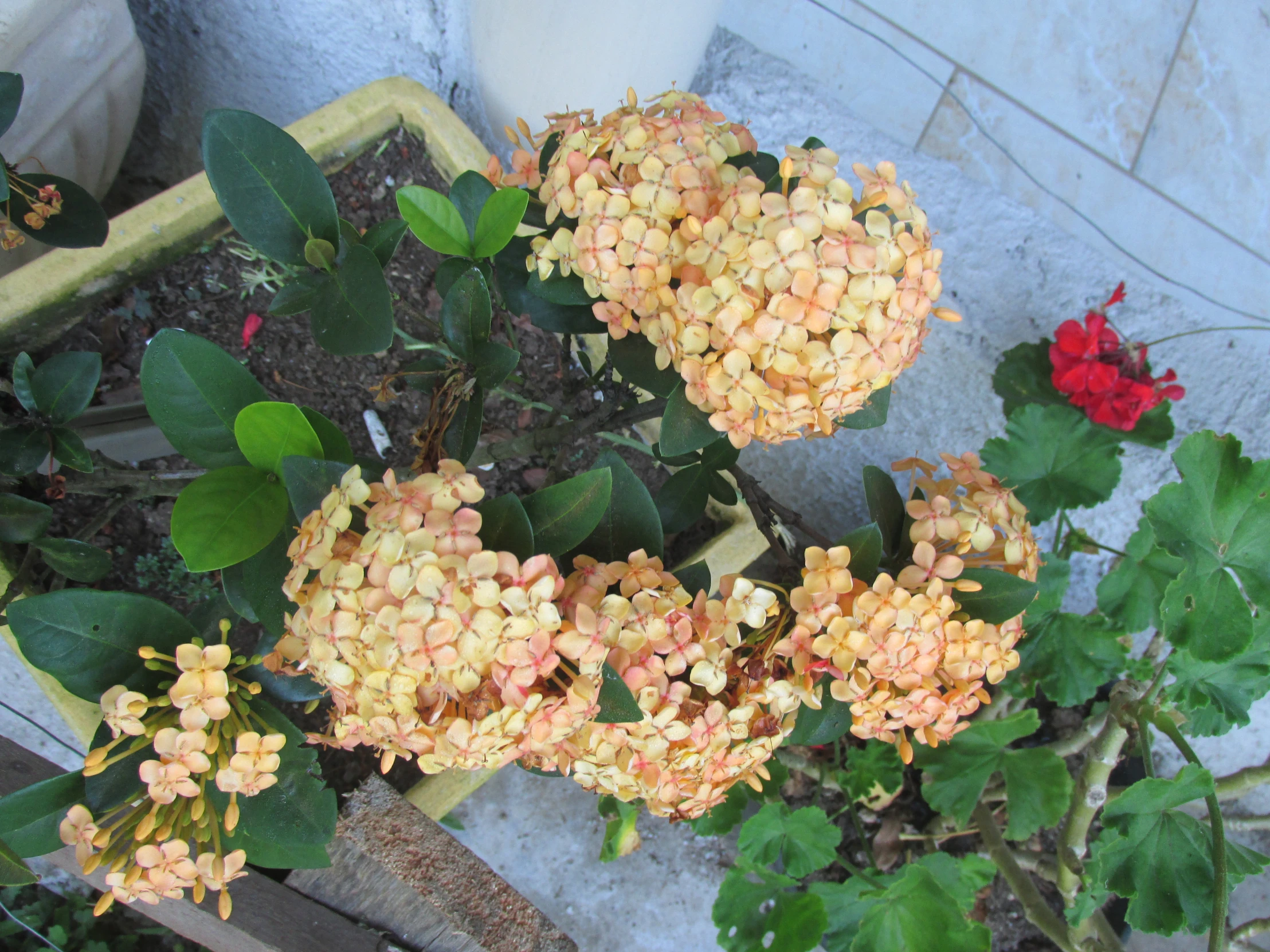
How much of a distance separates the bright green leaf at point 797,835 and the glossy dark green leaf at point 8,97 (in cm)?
125

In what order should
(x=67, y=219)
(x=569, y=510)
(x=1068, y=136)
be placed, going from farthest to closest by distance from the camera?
(x=1068, y=136) → (x=67, y=219) → (x=569, y=510)

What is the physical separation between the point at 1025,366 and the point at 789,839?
907 millimetres

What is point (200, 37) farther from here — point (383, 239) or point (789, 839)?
point (789, 839)

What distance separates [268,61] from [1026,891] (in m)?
1.79

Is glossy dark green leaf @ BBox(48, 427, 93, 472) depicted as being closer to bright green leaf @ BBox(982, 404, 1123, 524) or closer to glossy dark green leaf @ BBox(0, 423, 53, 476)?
glossy dark green leaf @ BBox(0, 423, 53, 476)

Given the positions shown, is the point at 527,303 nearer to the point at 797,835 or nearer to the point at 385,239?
the point at 385,239

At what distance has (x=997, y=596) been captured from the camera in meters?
0.74

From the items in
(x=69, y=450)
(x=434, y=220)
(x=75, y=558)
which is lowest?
(x=75, y=558)

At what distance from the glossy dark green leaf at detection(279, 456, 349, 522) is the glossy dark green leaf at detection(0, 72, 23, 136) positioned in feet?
1.75

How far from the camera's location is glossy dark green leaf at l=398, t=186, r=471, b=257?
741 millimetres

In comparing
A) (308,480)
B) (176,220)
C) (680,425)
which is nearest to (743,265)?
(680,425)

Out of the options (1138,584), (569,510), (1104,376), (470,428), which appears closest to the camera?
(569,510)

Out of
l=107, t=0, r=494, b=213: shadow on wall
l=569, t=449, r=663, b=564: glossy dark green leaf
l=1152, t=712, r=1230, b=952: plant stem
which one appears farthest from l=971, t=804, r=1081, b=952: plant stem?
l=107, t=0, r=494, b=213: shadow on wall

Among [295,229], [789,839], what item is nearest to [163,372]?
[295,229]
